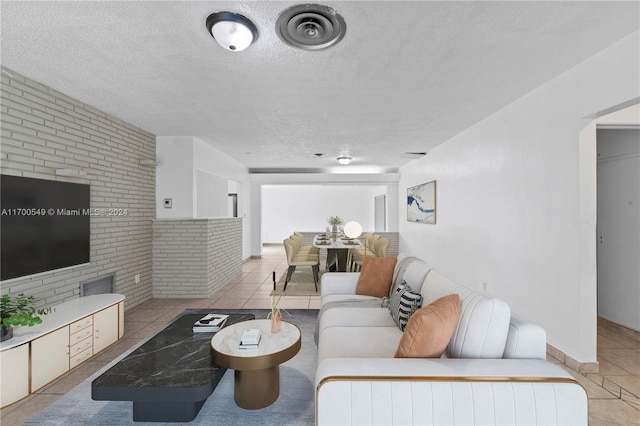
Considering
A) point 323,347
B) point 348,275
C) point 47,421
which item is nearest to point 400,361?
point 323,347

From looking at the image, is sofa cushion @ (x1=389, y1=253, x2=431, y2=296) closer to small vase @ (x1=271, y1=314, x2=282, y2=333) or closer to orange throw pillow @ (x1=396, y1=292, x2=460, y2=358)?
orange throw pillow @ (x1=396, y1=292, x2=460, y2=358)

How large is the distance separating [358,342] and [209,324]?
1.30 m

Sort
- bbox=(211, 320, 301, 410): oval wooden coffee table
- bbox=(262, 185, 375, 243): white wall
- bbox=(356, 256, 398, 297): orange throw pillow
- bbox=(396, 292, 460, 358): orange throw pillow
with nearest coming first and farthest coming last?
bbox=(396, 292, 460, 358): orange throw pillow → bbox=(211, 320, 301, 410): oval wooden coffee table → bbox=(356, 256, 398, 297): orange throw pillow → bbox=(262, 185, 375, 243): white wall

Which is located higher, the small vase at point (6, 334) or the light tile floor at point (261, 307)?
the small vase at point (6, 334)

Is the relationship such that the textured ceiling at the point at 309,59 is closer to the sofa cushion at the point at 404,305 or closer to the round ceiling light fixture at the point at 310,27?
the round ceiling light fixture at the point at 310,27

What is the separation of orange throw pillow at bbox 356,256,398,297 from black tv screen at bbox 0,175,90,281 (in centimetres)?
298

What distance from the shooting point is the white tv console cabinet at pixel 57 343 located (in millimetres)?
2014

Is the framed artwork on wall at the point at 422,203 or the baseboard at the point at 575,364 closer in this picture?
the baseboard at the point at 575,364

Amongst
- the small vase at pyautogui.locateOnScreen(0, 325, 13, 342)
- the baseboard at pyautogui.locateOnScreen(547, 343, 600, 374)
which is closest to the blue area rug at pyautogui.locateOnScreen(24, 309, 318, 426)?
the small vase at pyautogui.locateOnScreen(0, 325, 13, 342)

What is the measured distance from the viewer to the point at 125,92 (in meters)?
2.89

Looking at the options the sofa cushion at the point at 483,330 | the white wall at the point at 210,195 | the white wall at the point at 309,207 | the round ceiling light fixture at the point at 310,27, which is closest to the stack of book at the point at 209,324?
the sofa cushion at the point at 483,330

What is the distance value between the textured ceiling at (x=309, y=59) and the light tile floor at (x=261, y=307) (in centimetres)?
252

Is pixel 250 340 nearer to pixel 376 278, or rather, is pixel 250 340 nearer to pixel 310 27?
pixel 376 278

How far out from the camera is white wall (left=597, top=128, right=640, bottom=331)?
3102 millimetres
